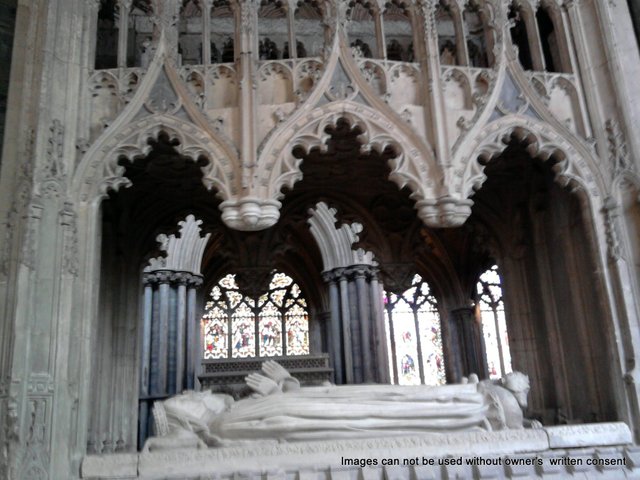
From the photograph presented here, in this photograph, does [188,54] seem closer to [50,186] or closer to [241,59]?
[241,59]

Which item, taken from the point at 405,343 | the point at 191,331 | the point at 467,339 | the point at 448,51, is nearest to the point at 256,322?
the point at 191,331

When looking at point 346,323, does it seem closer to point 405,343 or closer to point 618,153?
point 405,343

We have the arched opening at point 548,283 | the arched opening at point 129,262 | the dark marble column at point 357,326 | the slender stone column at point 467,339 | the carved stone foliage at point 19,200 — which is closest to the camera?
the carved stone foliage at point 19,200

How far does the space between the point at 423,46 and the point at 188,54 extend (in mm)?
4746

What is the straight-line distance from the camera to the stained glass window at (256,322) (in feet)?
74.2

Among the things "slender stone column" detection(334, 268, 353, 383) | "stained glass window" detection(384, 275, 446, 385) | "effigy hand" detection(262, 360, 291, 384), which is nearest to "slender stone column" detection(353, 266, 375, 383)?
"slender stone column" detection(334, 268, 353, 383)

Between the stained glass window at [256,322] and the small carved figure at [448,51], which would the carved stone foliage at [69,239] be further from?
the stained glass window at [256,322]

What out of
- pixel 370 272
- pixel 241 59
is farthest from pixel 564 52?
pixel 370 272

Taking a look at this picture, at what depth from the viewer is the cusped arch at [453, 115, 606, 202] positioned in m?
8.43

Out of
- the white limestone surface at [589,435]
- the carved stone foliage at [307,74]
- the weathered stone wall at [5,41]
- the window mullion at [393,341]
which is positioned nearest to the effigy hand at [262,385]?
the white limestone surface at [589,435]

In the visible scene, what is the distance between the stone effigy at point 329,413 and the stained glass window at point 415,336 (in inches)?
538

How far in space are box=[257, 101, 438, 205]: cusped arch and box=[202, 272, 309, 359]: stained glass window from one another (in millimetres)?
14717

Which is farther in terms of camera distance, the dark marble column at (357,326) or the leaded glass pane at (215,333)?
the leaded glass pane at (215,333)

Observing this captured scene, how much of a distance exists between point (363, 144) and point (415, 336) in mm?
14165
